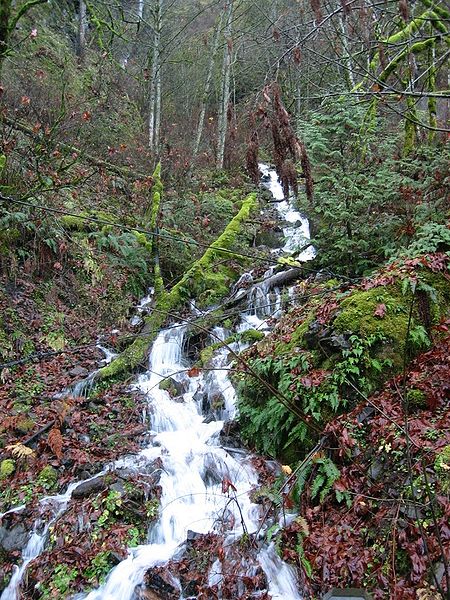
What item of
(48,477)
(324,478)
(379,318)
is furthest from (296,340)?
(48,477)

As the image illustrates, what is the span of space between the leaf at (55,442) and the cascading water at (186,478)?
1.98 ft

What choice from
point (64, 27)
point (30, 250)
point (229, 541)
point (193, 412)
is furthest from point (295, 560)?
point (64, 27)

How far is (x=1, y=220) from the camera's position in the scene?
8.48m

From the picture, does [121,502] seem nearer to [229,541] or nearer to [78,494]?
[78,494]

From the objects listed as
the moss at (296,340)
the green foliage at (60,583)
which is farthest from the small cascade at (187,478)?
the moss at (296,340)

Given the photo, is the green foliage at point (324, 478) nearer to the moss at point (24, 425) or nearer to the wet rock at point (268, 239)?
the moss at point (24, 425)

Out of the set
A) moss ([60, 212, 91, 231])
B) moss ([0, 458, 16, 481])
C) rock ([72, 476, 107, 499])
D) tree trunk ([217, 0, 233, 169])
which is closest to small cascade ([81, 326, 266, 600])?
rock ([72, 476, 107, 499])

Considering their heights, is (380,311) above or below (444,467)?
above

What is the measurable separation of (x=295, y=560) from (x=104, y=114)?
16.3 metres

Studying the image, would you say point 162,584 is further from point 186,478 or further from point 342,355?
point 342,355

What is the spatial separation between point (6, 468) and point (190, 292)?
587cm

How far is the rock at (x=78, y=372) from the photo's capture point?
7.99 m

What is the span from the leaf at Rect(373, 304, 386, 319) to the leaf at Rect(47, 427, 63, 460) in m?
4.58

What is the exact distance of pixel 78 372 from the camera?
8062 millimetres
